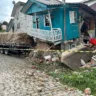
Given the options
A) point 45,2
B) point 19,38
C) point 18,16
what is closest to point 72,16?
point 45,2

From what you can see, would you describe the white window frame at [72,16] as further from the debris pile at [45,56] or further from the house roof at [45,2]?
the debris pile at [45,56]

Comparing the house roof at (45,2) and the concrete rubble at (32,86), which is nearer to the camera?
the concrete rubble at (32,86)

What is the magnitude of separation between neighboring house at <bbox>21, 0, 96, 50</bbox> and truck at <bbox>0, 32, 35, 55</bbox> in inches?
30.9

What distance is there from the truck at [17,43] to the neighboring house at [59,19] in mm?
784

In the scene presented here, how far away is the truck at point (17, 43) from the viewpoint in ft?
70.1

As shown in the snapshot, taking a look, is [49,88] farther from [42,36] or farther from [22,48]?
[22,48]

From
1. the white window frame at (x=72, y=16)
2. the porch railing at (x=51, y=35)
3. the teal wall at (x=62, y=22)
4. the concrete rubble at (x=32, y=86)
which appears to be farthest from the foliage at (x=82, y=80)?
the white window frame at (x=72, y=16)

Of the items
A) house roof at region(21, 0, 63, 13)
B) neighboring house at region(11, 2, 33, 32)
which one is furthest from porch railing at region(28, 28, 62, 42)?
neighboring house at region(11, 2, 33, 32)

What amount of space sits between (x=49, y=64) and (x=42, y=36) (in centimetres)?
448

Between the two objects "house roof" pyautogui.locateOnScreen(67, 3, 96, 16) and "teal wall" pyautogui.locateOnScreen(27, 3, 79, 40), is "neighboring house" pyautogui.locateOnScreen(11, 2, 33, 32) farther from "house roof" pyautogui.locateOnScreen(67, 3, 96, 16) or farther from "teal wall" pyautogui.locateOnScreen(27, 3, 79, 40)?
"house roof" pyautogui.locateOnScreen(67, 3, 96, 16)

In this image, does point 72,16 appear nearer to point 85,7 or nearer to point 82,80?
point 85,7

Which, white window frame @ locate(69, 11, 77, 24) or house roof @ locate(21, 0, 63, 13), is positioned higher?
house roof @ locate(21, 0, 63, 13)

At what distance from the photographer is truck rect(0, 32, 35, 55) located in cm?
2138

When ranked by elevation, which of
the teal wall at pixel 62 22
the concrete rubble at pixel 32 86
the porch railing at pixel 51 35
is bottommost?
the concrete rubble at pixel 32 86
